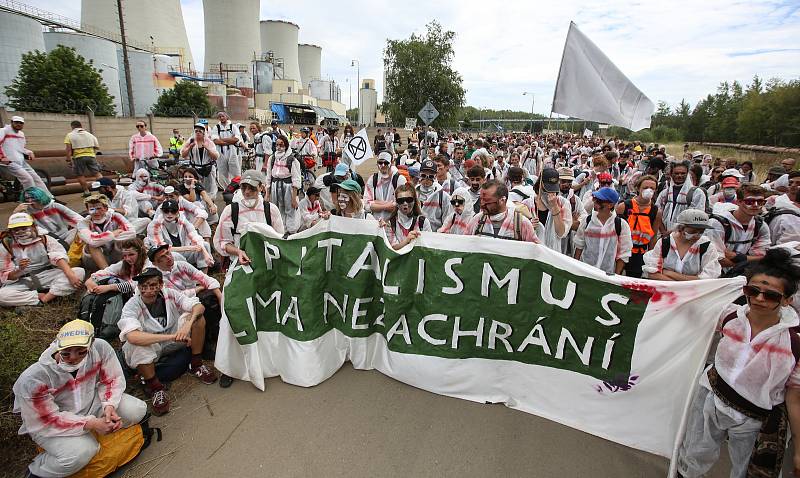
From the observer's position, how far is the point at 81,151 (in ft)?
33.2

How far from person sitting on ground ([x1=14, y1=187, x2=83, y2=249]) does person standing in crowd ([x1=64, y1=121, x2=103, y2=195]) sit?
453 cm

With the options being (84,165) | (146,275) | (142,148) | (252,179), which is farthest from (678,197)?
(84,165)

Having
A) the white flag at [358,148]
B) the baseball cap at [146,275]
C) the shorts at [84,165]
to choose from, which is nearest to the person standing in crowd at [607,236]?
the baseball cap at [146,275]

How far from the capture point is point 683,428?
9.00ft

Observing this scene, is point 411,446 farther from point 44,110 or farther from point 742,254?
point 44,110

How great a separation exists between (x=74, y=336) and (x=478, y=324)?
118 inches

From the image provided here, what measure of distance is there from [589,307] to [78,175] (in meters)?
12.5

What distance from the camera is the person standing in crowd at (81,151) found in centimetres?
998

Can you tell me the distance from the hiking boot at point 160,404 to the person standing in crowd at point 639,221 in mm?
5024

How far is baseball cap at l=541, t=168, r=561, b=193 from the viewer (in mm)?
4594

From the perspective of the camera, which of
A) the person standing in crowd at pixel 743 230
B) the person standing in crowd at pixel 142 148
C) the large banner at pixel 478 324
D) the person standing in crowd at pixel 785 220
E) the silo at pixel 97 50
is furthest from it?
the silo at pixel 97 50

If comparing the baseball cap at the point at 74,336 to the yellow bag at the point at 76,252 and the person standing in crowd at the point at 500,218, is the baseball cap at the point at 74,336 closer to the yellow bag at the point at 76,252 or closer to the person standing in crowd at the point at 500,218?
the person standing in crowd at the point at 500,218

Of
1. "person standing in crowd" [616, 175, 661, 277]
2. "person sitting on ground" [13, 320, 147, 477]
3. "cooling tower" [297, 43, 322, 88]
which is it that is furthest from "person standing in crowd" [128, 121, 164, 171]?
"cooling tower" [297, 43, 322, 88]

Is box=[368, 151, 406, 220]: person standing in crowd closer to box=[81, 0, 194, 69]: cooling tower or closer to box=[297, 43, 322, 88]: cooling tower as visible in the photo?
box=[81, 0, 194, 69]: cooling tower
